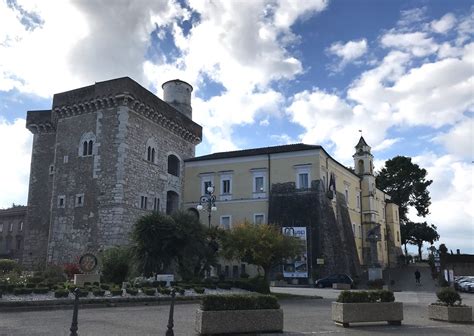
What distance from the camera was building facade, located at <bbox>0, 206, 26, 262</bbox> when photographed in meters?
62.8

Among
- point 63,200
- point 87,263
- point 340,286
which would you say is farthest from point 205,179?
point 87,263

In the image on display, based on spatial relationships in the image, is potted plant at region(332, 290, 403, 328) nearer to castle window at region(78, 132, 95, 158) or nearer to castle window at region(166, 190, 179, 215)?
castle window at region(78, 132, 95, 158)

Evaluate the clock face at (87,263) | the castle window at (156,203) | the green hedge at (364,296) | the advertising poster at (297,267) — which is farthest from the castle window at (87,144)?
the green hedge at (364,296)

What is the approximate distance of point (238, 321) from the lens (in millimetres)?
10680

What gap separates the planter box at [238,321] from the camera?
10.4 m

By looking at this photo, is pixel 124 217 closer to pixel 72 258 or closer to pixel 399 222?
pixel 72 258

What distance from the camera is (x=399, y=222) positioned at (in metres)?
69.3

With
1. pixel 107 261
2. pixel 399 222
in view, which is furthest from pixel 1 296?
pixel 399 222

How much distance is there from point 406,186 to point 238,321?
66658 mm

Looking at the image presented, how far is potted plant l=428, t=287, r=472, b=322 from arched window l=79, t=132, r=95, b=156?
31.1 meters

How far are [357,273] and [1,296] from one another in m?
36.4

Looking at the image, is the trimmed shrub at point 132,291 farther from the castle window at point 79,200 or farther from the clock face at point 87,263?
the castle window at point 79,200

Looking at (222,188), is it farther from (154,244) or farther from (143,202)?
(154,244)

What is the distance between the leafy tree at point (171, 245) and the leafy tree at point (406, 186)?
5099cm
